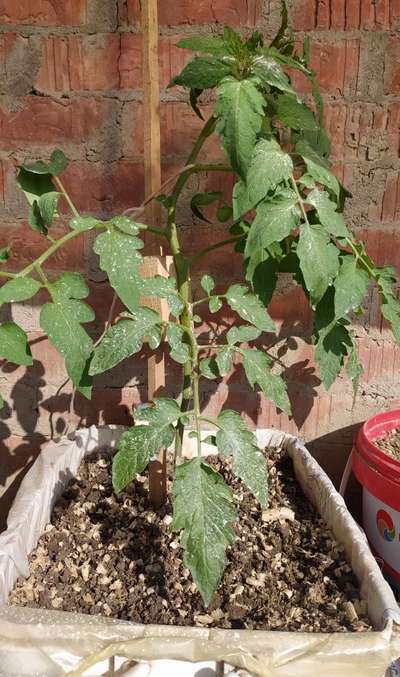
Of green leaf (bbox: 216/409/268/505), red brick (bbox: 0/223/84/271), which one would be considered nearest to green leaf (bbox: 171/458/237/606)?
green leaf (bbox: 216/409/268/505)

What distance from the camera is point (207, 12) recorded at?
121 cm

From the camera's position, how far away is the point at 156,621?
911 millimetres

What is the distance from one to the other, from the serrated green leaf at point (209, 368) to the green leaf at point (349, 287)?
0.68 feet

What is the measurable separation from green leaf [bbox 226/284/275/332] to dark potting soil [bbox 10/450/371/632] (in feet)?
1.48

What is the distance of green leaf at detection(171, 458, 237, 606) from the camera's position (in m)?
0.76

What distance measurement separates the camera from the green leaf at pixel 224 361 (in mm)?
883

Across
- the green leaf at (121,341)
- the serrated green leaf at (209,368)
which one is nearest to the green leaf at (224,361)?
the serrated green leaf at (209,368)

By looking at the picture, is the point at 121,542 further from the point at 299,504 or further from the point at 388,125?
the point at 388,125

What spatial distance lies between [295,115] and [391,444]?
2.70 feet

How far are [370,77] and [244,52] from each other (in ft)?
1.85

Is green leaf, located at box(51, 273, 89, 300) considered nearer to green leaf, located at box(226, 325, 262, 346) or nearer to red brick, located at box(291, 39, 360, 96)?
green leaf, located at box(226, 325, 262, 346)

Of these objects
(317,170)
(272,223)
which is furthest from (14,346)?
(317,170)

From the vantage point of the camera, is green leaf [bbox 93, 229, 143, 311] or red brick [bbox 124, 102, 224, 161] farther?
red brick [bbox 124, 102, 224, 161]

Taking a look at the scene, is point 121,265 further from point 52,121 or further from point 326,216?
point 52,121
